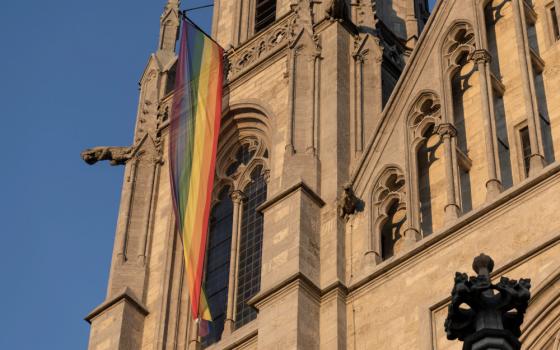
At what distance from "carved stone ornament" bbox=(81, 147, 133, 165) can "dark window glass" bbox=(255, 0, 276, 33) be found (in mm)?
3930

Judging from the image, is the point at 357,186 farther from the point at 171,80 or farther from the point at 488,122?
the point at 171,80

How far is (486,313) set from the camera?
9852mm

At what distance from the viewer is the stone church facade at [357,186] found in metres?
19.3

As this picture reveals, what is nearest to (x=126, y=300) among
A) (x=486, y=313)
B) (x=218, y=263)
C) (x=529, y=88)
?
(x=218, y=263)

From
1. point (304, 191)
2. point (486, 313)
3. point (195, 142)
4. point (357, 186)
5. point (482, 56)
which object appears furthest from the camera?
point (195, 142)

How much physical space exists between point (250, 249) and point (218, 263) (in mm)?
930

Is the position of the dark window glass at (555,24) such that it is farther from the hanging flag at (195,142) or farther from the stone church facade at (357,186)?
the hanging flag at (195,142)

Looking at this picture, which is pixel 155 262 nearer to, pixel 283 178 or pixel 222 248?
pixel 222 248

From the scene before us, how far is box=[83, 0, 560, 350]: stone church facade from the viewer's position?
19.3 metres

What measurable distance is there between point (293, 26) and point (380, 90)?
8.71ft

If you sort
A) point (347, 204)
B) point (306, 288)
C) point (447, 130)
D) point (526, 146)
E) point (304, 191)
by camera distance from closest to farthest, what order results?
point (306, 288) < point (526, 146) < point (447, 130) < point (347, 204) < point (304, 191)

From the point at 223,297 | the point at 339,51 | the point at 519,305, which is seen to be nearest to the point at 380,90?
the point at 339,51

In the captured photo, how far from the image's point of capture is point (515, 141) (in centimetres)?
2067

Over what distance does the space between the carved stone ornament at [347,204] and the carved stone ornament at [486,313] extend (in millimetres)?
11659
